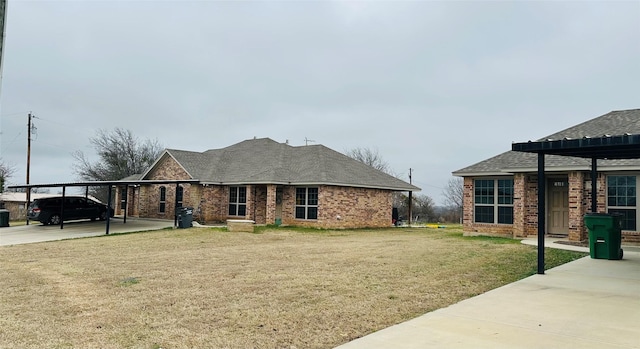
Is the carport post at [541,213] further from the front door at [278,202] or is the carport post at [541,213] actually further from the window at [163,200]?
the window at [163,200]

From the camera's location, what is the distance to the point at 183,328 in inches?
213

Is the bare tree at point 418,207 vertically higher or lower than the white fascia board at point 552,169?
lower

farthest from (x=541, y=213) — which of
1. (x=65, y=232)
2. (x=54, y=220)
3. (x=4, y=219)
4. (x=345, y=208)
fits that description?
(x=4, y=219)

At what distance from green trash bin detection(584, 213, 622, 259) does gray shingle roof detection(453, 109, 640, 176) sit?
14.8 ft

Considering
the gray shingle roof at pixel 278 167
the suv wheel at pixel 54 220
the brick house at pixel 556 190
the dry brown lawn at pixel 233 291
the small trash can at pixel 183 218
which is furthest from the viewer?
the suv wheel at pixel 54 220

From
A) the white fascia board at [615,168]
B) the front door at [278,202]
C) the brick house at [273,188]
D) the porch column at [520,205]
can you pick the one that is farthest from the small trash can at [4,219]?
the white fascia board at [615,168]

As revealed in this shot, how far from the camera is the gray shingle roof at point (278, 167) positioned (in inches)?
947

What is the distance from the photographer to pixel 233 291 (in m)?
7.54

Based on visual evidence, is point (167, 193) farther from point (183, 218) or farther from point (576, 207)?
point (576, 207)

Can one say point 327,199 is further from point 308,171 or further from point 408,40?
point 408,40

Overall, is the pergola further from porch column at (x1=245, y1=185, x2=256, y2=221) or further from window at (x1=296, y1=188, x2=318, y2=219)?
porch column at (x1=245, y1=185, x2=256, y2=221)

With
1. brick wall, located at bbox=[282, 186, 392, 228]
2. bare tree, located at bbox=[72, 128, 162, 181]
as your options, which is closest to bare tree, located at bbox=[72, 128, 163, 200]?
bare tree, located at bbox=[72, 128, 162, 181]

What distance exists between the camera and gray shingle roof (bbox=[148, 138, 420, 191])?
78.9ft

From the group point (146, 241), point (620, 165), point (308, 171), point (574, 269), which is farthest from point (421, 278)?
point (308, 171)
